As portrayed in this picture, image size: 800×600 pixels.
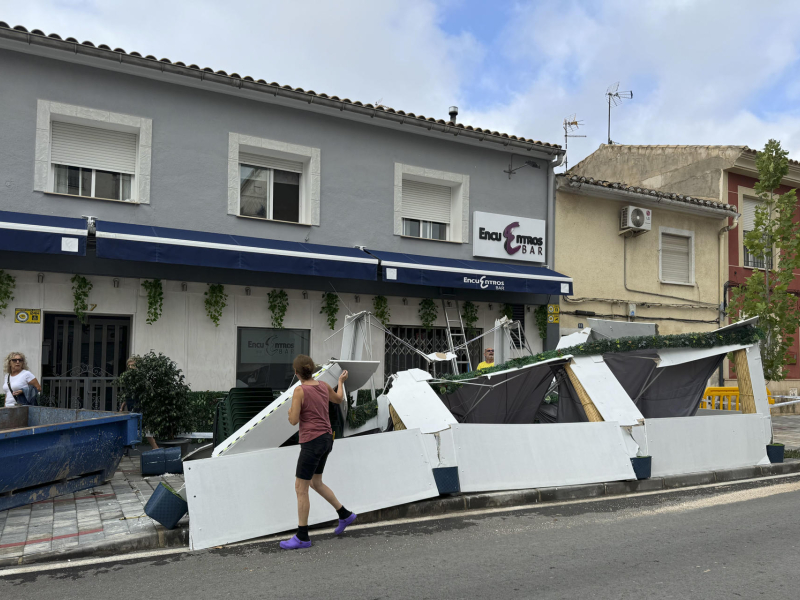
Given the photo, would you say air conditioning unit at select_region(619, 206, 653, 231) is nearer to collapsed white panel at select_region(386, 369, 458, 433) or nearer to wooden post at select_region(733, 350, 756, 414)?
wooden post at select_region(733, 350, 756, 414)

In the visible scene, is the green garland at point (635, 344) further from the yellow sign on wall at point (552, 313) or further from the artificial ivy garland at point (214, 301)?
the yellow sign on wall at point (552, 313)

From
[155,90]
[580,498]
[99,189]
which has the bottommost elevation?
[580,498]

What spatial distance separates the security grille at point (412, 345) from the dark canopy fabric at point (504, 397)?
3992 mm

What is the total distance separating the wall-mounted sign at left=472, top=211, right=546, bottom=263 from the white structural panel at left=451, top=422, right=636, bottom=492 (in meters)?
6.69

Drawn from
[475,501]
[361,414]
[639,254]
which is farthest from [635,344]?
[639,254]

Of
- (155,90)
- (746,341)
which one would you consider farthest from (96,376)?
(746,341)

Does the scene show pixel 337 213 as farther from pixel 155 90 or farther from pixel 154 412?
pixel 154 412

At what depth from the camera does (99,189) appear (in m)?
11.5

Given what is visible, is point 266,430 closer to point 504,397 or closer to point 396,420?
point 396,420

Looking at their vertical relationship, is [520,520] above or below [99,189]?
below

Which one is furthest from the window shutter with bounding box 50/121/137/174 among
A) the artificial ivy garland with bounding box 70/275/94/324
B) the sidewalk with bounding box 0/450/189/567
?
the sidewalk with bounding box 0/450/189/567

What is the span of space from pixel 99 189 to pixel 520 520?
8.78 m

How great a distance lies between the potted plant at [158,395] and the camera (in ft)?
33.5

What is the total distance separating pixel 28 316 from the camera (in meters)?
10.7
